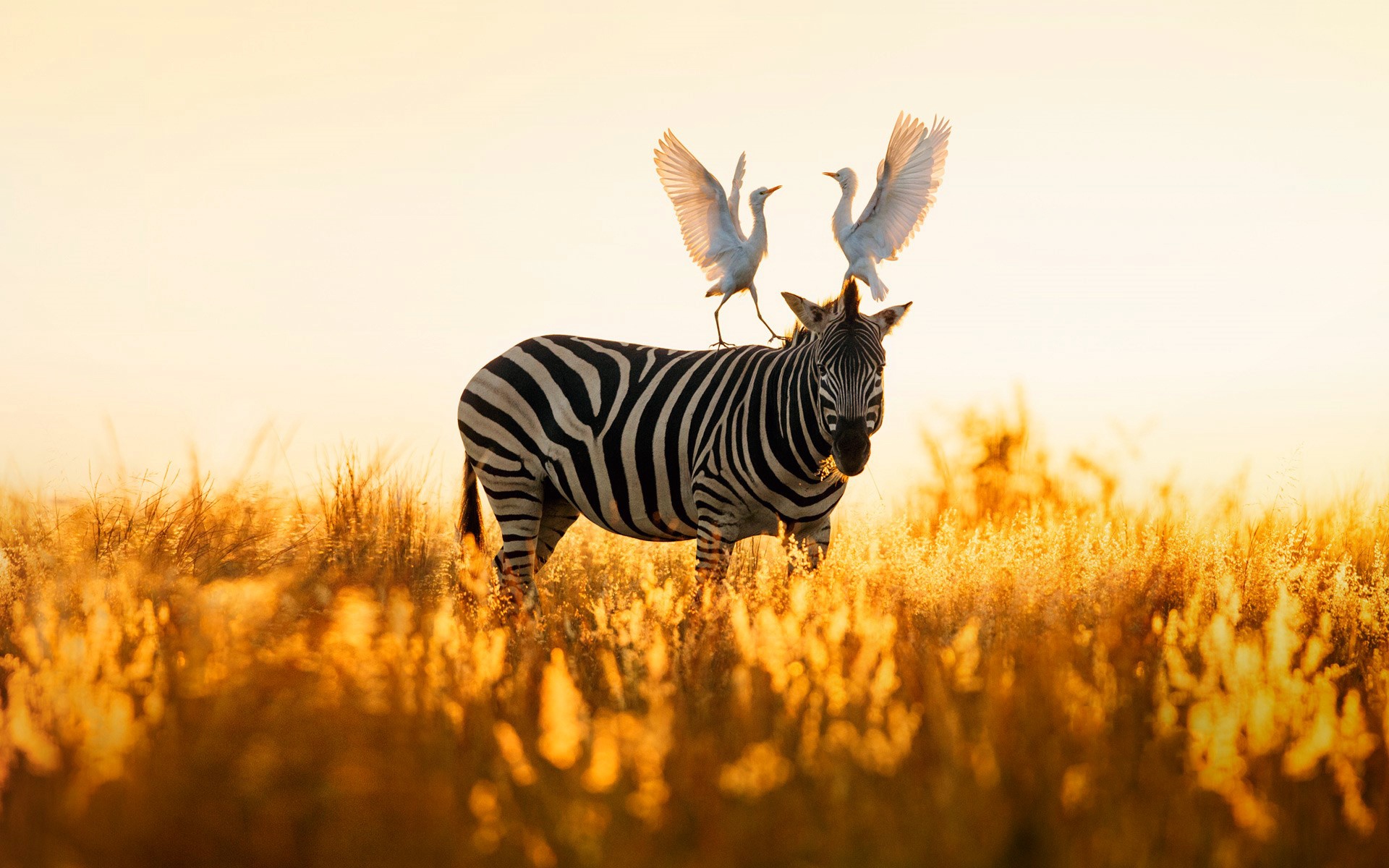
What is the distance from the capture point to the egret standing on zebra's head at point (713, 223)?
305 inches

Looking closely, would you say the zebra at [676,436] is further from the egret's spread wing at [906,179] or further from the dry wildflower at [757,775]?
the dry wildflower at [757,775]

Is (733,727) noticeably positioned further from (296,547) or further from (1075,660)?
(296,547)

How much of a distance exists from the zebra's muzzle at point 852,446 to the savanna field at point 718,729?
1.57ft

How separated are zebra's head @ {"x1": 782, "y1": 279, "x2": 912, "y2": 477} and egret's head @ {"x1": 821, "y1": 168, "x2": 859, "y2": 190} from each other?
248cm

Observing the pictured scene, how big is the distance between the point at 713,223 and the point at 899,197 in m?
1.50

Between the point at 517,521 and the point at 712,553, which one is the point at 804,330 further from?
the point at 517,521

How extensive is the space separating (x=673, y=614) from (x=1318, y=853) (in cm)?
280

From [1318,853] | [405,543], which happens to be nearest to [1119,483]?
[405,543]

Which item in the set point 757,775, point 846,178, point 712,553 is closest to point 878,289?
point 846,178

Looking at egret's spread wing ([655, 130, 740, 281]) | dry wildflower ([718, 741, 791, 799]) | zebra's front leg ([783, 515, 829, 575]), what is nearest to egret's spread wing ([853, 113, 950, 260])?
egret's spread wing ([655, 130, 740, 281])

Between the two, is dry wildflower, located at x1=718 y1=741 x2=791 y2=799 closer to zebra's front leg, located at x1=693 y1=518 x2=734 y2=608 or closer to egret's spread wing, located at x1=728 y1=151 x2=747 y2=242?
zebra's front leg, located at x1=693 y1=518 x2=734 y2=608

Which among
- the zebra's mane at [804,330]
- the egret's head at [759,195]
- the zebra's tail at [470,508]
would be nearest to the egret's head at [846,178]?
the egret's head at [759,195]

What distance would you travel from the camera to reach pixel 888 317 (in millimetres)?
5723

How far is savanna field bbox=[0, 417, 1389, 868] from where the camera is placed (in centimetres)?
231
